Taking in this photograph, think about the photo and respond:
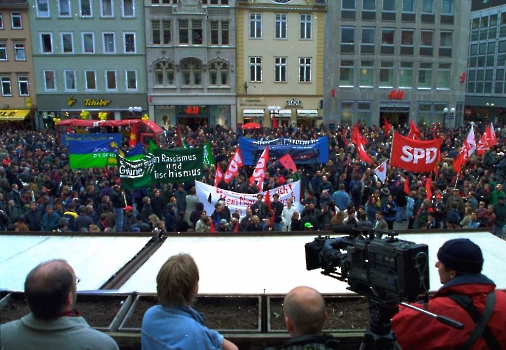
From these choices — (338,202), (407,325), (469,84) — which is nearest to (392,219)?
(338,202)

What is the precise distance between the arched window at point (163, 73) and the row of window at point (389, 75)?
14381mm

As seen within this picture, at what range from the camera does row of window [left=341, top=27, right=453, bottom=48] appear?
3800cm

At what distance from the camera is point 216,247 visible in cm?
574

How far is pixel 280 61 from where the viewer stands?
38094 mm

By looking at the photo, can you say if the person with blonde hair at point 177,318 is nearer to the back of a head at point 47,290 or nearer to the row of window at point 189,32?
the back of a head at point 47,290

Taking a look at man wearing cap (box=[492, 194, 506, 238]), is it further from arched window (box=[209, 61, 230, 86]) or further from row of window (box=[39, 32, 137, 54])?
row of window (box=[39, 32, 137, 54])

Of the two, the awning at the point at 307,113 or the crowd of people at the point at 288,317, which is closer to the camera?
the crowd of people at the point at 288,317

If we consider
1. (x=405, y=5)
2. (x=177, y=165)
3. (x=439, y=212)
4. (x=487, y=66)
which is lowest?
(x=439, y=212)

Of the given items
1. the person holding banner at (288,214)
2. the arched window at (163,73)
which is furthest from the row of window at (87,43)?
the person holding banner at (288,214)

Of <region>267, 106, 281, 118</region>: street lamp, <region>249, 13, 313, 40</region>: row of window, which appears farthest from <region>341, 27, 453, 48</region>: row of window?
<region>267, 106, 281, 118</region>: street lamp

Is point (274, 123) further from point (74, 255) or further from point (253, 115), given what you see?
point (74, 255)

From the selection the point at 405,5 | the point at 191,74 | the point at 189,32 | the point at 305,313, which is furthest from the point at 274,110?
the point at 305,313

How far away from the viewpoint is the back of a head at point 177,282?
99.2 inches

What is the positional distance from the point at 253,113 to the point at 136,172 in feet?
86.3
